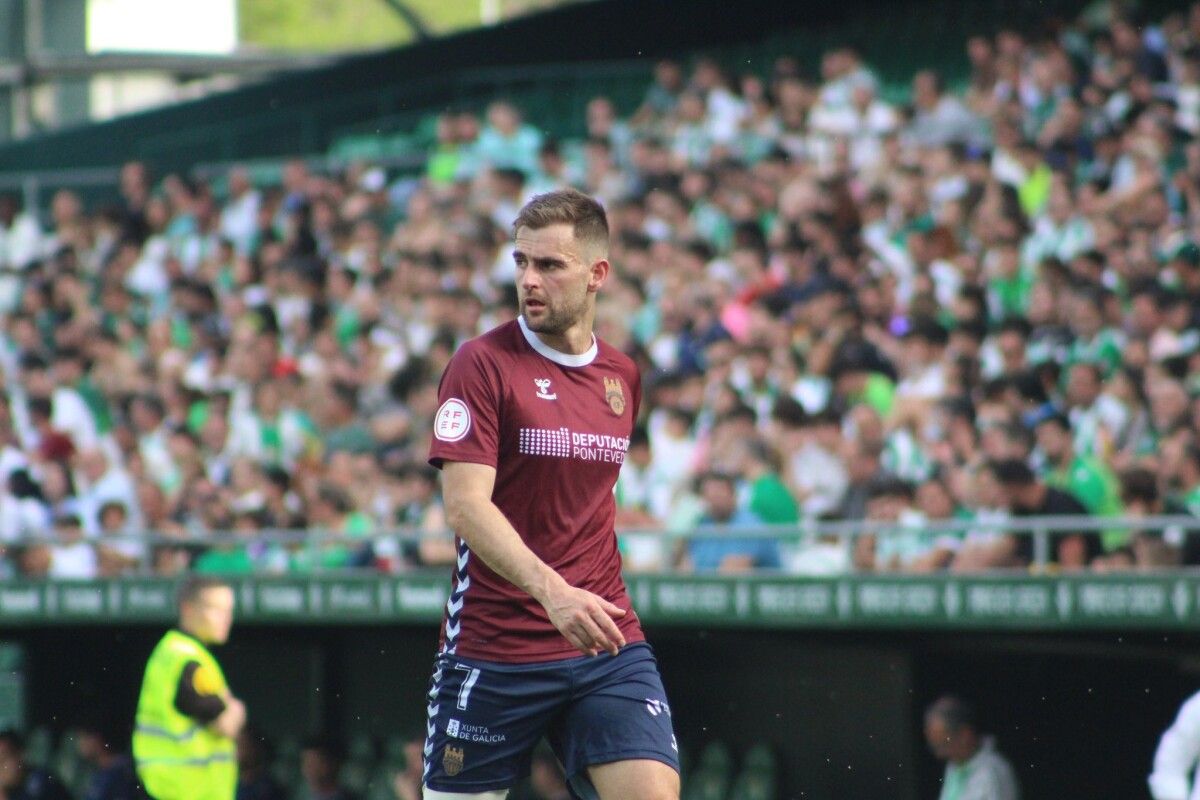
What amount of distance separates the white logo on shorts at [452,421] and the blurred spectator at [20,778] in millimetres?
8394

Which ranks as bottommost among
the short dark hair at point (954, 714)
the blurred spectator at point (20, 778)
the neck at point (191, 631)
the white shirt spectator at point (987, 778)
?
the blurred spectator at point (20, 778)

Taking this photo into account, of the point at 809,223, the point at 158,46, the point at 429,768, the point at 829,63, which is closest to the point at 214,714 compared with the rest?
the point at 429,768

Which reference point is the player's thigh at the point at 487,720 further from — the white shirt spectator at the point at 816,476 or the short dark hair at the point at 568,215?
the white shirt spectator at the point at 816,476

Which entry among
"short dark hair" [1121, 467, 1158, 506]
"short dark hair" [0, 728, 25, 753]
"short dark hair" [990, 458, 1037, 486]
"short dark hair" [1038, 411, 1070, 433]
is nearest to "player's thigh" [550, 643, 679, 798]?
"short dark hair" [1121, 467, 1158, 506]

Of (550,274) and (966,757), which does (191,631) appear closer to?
(966,757)

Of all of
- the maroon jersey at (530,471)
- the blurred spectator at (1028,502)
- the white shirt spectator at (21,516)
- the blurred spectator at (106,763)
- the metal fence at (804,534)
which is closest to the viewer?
the maroon jersey at (530,471)

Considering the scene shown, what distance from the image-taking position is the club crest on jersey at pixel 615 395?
5478 millimetres

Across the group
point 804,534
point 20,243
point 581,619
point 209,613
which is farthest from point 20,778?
point 581,619

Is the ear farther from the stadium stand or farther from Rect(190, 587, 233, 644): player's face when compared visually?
Rect(190, 587, 233, 644): player's face

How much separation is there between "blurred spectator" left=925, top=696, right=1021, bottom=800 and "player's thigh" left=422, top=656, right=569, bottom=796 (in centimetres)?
443

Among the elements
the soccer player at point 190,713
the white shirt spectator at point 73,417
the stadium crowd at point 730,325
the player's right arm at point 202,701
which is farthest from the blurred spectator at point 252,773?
the white shirt spectator at point 73,417

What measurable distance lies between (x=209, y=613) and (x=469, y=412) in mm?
4399

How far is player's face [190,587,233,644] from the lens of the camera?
30.3 ft

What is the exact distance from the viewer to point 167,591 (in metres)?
11.8
